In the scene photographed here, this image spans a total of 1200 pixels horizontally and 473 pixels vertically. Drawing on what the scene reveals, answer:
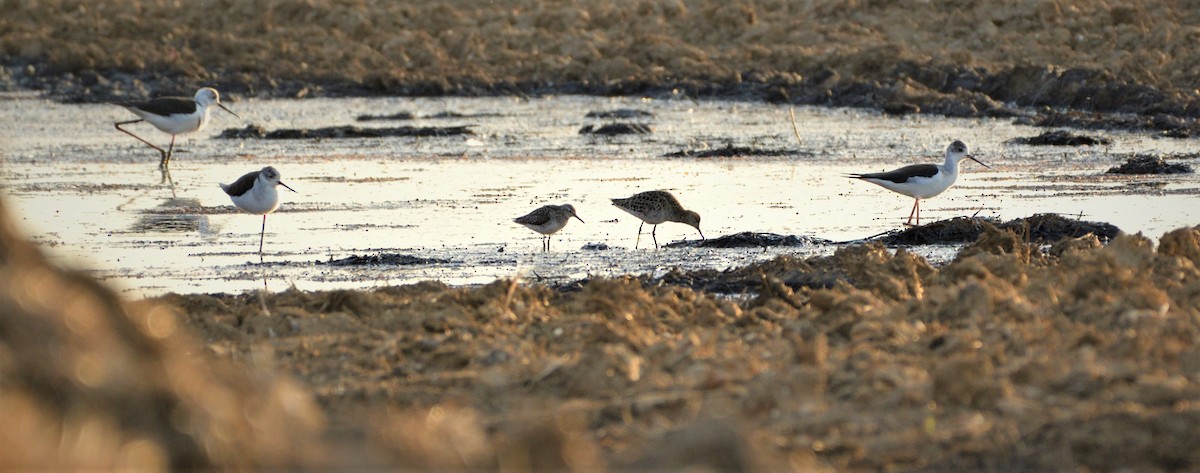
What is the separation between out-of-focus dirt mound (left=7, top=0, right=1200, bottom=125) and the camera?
28516 mm

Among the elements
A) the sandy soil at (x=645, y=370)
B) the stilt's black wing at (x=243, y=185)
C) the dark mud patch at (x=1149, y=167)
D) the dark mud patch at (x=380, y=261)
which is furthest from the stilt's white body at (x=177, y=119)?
the sandy soil at (x=645, y=370)

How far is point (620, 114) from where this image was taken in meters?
28.3

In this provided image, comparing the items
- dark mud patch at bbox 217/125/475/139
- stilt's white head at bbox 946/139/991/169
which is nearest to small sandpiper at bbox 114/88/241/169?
dark mud patch at bbox 217/125/475/139

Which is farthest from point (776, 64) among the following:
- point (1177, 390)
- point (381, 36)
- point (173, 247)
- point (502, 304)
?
point (1177, 390)

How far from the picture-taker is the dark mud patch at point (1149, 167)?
17312mm

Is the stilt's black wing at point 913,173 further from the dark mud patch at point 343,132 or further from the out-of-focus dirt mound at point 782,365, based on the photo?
the dark mud patch at point 343,132

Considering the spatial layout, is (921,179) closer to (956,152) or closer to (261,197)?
(956,152)

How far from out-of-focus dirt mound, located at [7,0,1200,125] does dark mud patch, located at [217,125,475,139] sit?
7.39 metres

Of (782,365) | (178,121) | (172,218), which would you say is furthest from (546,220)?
(178,121)

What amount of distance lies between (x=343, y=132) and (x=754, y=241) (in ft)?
42.9

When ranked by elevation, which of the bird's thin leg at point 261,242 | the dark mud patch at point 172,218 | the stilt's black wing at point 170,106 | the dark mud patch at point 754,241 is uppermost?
the stilt's black wing at point 170,106

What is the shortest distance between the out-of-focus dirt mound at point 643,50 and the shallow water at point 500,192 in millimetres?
2946

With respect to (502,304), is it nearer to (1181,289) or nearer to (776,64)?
(1181,289)

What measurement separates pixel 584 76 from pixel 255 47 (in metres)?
8.84
